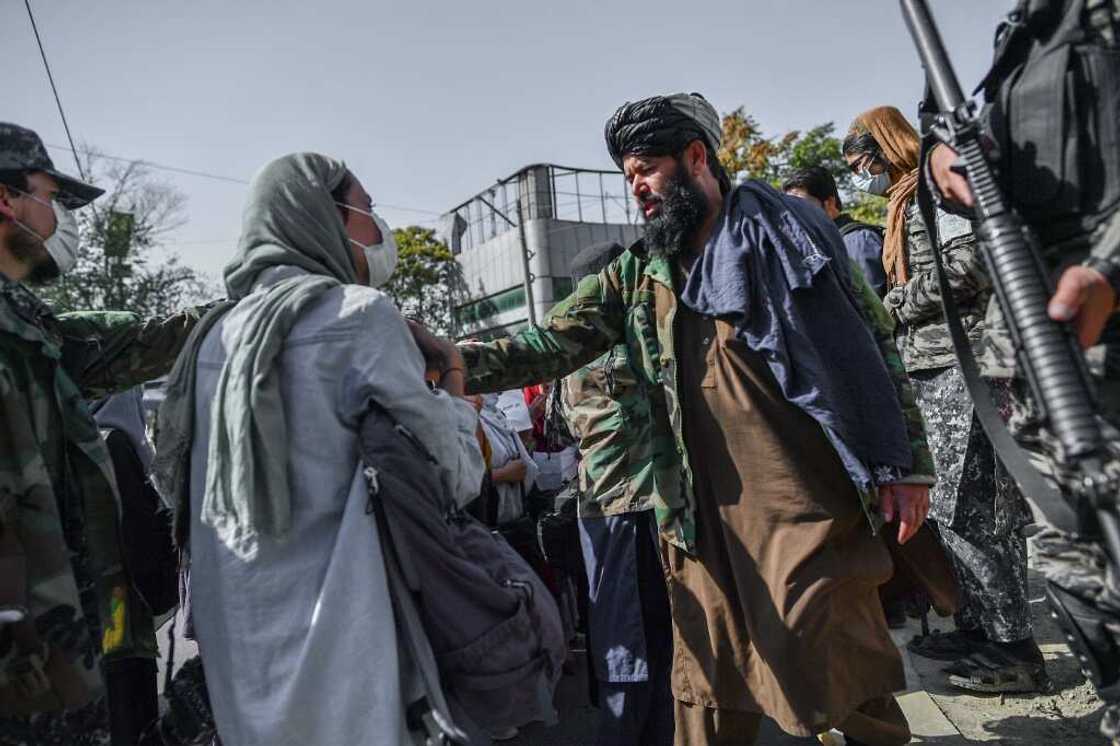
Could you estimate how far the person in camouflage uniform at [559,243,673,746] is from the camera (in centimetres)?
281

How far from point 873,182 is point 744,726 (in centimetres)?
290

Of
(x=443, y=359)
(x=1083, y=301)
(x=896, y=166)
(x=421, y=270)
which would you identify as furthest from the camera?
(x=421, y=270)

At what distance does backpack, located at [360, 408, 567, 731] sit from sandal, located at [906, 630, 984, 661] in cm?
248

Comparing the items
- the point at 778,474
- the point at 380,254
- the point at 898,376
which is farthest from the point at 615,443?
the point at 380,254

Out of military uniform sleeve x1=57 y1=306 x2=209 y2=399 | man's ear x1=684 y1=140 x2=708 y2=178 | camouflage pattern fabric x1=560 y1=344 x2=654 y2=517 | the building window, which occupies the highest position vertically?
the building window

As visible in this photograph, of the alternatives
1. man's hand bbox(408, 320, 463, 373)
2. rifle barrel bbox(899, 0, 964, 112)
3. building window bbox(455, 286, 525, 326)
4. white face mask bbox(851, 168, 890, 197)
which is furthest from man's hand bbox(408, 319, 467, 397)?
building window bbox(455, 286, 525, 326)

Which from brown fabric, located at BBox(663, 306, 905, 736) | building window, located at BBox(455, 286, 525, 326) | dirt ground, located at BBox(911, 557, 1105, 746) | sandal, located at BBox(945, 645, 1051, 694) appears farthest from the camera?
building window, located at BBox(455, 286, 525, 326)

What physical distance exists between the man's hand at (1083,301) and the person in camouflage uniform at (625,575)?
1444 millimetres

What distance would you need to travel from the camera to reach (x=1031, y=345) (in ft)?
4.87

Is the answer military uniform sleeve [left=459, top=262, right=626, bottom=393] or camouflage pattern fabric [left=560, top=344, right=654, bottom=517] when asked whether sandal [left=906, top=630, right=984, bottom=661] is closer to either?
camouflage pattern fabric [left=560, top=344, right=654, bottom=517]

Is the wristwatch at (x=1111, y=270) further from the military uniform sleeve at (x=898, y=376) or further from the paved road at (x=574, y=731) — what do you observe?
the paved road at (x=574, y=731)

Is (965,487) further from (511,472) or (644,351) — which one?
(511,472)

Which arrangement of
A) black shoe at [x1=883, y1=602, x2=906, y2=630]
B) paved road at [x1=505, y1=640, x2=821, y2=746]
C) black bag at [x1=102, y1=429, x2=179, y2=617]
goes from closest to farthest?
black bag at [x1=102, y1=429, x2=179, y2=617] → paved road at [x1=505, y1=640, x2=821, y2=746] → black shoe at [x1=883, y1=602, x2=906, y2=630]

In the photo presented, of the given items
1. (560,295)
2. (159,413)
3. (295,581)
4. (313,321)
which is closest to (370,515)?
(295,581)
